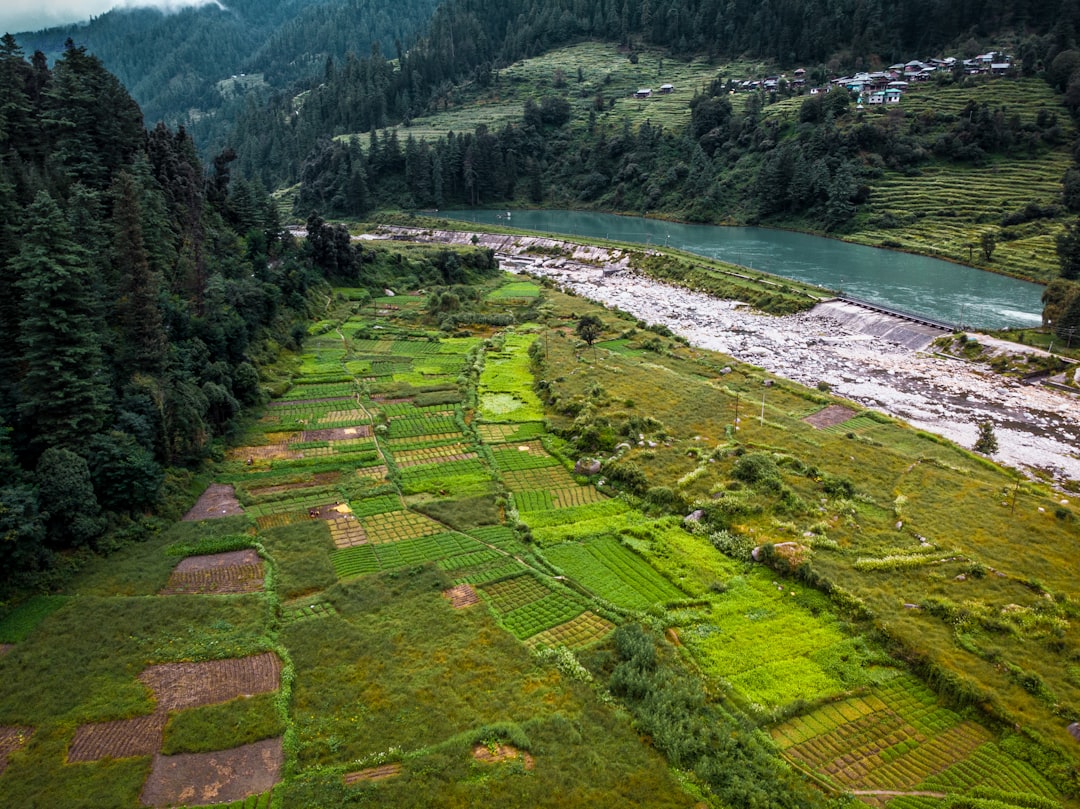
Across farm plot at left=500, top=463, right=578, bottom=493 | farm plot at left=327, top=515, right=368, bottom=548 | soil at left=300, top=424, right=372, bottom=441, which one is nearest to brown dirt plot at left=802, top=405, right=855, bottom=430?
farm plot at left=500, top=463, right=578, bottom=493

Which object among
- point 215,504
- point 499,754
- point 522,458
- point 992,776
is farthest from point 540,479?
point 992,776

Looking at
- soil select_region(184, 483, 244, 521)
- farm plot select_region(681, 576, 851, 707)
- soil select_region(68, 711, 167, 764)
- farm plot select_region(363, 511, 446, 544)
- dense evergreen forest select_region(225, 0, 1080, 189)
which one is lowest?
farm plot select_region(681, 576, 851, 707)

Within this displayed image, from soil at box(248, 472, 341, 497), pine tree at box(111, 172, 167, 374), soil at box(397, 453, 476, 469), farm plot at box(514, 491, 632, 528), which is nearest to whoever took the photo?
farm plot at box(514, 491, 632, 528)

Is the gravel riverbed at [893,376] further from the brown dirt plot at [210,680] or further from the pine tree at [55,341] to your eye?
the pine tree at [55,341]

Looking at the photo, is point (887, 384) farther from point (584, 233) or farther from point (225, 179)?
point (584, 233)

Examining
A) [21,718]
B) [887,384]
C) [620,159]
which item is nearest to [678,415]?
[887,384]

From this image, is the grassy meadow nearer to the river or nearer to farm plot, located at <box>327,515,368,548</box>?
farm plot, located at <box>327,515,368,548</box>

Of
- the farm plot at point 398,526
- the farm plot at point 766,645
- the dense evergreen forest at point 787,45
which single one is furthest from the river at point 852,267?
the dense evergreen forest at point 787,45
